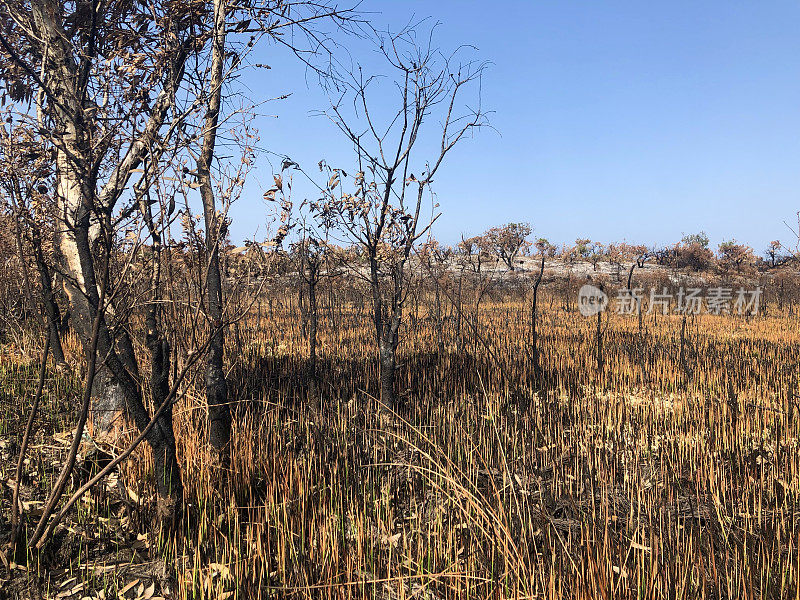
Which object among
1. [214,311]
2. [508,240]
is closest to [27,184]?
[214,311]

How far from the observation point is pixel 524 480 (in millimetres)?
3178

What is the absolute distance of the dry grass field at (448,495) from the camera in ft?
7.09

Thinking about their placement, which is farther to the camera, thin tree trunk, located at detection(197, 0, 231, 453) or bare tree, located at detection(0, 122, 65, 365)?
thin tree trunk, located at detection(197, 0, 231, 453)

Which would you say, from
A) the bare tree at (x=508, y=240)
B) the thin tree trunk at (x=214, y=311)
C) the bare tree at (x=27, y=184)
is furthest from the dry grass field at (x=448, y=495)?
the bare tree at (x=508, y=240)

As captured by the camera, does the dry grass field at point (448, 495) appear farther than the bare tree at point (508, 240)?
No

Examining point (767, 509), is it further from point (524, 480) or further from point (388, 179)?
point (388, 179)

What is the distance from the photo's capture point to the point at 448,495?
2.05 metres

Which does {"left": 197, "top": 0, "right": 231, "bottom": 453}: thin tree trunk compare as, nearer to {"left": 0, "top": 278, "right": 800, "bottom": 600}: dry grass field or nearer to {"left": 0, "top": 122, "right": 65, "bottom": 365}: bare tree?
{"left": 0, "top": 278, "right": 800, "bottom": 600}: dry grass field

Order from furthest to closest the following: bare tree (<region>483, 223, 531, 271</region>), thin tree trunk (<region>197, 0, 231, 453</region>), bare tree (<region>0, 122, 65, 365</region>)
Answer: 1. bare tree (<region>483, 223, 531, 271</region>)
2. thin tree trunk (<region>197, 0, 231, 453</region>)
3. bare tree (<region>0, 122, 65, 365</region>)

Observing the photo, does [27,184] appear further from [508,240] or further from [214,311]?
[508,240]

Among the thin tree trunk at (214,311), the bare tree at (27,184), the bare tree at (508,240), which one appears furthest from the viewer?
the bare tree at (508,240)

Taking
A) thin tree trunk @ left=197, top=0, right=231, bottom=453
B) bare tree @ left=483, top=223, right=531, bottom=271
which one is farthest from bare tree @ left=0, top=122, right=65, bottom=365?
bare tree @ left=483, top=223, right=531, bottom=271

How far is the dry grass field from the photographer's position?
2160 mm

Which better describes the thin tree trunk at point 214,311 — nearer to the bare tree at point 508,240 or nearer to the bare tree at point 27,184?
the bare tree at point 27,184
